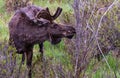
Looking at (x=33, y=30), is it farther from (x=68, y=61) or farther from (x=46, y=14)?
(x=68, y=61)

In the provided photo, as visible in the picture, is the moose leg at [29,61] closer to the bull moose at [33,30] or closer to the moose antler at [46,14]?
the bull moose at [33,30]

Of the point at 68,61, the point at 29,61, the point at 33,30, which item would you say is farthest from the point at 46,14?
the point at 29,61

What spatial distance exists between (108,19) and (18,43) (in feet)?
6.67

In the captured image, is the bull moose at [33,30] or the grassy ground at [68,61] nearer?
the bull moose at [33,30]

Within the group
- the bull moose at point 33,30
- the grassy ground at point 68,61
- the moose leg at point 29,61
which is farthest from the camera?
the moose leg at point 29,61

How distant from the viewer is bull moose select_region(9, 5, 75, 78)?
6.95 metres

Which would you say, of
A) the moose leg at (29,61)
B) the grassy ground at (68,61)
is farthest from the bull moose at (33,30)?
the grassy ground at (68,61)

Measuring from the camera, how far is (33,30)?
23.6 feet

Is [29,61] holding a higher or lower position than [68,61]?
lower

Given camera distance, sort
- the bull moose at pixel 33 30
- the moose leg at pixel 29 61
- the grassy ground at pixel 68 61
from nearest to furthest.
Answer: the bull moose at pixel 33 30 → the grassy ground at pixel 68 61 → the moose leg at pixel 29 61

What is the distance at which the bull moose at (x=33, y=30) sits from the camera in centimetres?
695

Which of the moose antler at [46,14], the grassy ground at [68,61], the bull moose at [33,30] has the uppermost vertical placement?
the moose antler at [46,14]

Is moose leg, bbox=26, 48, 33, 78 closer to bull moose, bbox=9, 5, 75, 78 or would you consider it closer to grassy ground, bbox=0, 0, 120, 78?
bull moose, bbox=9, 5, 75, 78

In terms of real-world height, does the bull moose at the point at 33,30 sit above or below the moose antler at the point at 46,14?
below
